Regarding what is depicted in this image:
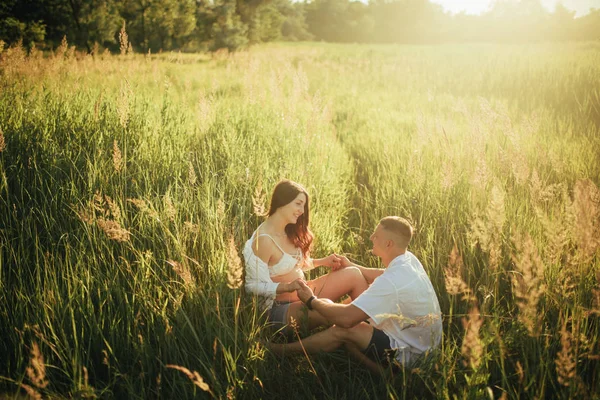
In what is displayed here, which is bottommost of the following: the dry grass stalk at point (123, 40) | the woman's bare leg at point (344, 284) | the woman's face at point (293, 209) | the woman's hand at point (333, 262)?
the woman's bare leg at point (344, 284)

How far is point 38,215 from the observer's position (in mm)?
3221

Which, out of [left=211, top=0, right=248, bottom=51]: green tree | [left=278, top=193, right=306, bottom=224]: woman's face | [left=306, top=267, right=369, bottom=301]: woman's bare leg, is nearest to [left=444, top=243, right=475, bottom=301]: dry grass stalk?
[left=306, top=267, right=369, bottom=301]: woman's bare leg

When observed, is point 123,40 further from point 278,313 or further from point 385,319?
point 385,319

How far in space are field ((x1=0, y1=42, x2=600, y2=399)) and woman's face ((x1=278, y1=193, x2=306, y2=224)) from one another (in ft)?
0.73

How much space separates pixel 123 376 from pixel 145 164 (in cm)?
223

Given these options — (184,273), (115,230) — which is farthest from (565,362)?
(115,230)

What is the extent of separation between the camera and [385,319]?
2.54m

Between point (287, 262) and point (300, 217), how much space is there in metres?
0.41

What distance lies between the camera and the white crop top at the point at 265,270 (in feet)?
9.53

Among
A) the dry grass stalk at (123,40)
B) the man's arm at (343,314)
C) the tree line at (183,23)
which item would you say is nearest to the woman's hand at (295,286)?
the man's arm at (343,314)

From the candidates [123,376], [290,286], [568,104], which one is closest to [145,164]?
[290,286]

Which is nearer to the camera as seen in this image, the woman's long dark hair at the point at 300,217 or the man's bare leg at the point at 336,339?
the man's bare leg at the point at 336,339

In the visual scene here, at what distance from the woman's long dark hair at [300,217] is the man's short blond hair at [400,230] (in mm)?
827

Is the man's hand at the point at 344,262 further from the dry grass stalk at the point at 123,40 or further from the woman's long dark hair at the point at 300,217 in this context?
the dry grass stalk at the point at 123,40
